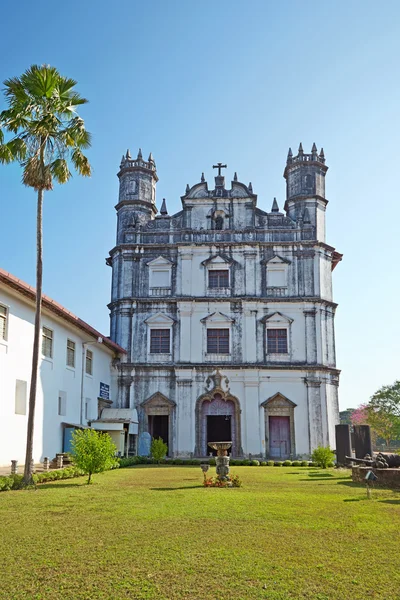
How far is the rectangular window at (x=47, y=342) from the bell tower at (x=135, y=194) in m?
12.2

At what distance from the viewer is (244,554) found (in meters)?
7.66

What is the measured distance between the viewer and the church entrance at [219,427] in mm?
32906

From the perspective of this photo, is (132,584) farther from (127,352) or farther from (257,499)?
(127,352)

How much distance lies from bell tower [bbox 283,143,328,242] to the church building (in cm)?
6

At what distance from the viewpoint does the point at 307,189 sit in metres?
35.5

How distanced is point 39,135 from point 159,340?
19.0 meters

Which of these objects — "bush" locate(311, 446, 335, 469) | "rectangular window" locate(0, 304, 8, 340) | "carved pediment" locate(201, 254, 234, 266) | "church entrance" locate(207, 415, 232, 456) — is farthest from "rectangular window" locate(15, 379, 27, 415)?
"carved pediment" locate(201, 254, 234, 266)

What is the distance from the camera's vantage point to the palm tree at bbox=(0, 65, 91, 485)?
16.0 meters

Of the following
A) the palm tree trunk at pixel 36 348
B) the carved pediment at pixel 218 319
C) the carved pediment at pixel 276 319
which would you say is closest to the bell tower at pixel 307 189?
the carved pediment at pixel 276 319

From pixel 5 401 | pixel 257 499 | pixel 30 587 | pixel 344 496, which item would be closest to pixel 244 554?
pixel 30 587

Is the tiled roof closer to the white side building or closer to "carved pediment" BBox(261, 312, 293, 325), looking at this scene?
the white side building

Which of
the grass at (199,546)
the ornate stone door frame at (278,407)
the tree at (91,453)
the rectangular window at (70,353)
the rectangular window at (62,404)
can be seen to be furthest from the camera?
the ornate stone door frame at (278,407)

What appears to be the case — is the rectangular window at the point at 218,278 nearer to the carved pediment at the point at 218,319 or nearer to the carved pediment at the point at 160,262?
the carved pediment at the point at 218,319

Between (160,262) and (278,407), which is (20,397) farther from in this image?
(278,407)
